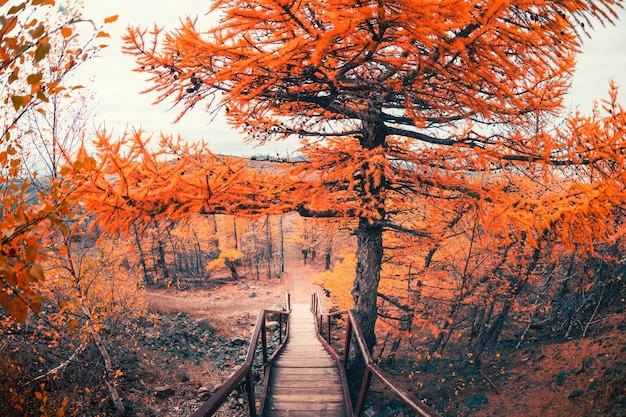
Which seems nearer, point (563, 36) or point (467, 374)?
point (563, 36)

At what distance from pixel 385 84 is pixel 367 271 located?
400 centimetres

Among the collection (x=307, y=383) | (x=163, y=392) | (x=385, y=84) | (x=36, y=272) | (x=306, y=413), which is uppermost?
(x=385, y=84)

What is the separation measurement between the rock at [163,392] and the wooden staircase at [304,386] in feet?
16.0

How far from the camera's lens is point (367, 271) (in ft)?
23.6

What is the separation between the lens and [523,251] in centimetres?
1125

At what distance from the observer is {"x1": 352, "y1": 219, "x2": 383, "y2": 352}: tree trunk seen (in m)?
7.05

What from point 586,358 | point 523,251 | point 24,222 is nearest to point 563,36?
point 24,222

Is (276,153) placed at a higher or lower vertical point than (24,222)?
higher

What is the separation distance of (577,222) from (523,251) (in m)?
7.80

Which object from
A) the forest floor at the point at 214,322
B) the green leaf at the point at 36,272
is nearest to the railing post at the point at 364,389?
the green leaf at the point at 36,272

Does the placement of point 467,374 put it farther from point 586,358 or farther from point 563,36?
point 563,36

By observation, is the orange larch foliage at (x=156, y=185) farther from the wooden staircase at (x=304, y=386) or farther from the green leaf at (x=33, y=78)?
the wooden staircase at (x=304, y=386)

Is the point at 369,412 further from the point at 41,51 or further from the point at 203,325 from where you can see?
the point at 41,51

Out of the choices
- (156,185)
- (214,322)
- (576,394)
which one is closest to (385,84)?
(156,185)
